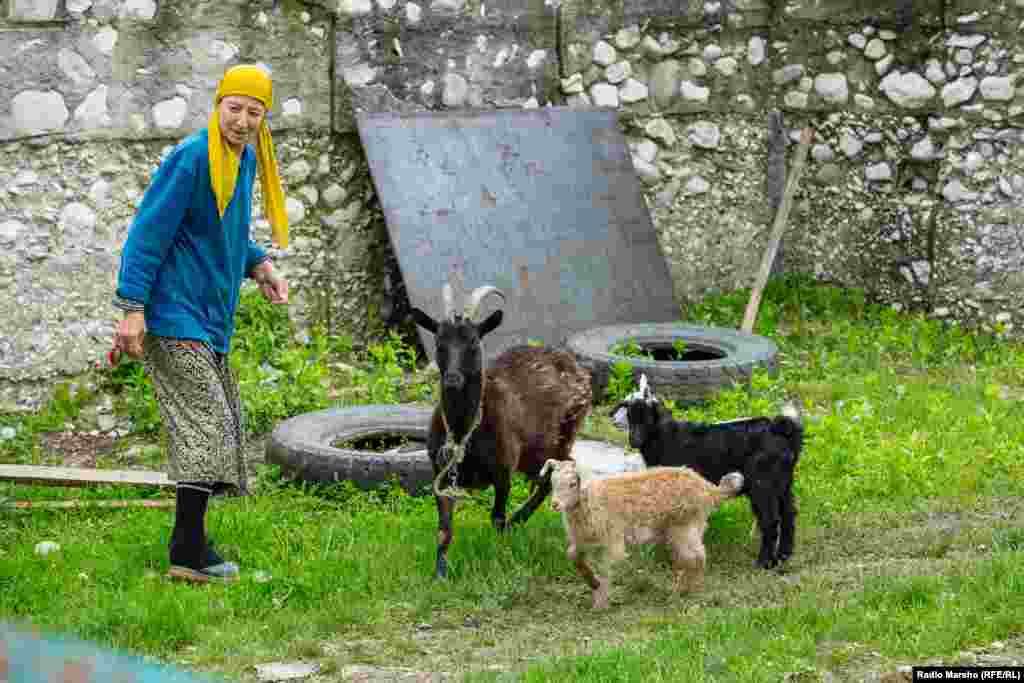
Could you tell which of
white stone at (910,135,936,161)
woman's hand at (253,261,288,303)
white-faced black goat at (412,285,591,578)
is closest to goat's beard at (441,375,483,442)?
white-faced black goat at (412,285,591,578)

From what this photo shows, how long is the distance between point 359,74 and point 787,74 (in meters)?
3.76

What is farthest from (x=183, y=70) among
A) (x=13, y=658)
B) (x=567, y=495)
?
(x=13, y=658)

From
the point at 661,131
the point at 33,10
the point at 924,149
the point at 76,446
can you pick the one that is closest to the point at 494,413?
the point at 76,446

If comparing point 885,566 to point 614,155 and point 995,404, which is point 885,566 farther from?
point 614,155

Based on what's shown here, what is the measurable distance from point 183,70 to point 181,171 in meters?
3.64

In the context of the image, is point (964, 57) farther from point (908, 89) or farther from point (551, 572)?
point (551, 572)

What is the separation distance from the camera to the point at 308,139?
32.7 ft

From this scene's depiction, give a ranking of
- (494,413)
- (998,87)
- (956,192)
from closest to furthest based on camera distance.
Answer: (494,413)
(998,87)
(956,192)

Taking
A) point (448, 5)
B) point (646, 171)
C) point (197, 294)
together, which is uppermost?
point (448, 5)

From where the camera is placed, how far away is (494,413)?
21.6ft

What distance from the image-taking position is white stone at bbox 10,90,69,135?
28.3 ft

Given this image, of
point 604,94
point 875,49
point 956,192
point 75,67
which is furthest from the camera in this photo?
point 875,49

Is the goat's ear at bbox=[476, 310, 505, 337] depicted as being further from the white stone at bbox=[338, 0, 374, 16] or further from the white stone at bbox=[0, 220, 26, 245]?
the white stone at bbox=[338, 0, 374, 16]

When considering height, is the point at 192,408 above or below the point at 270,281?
below
